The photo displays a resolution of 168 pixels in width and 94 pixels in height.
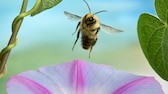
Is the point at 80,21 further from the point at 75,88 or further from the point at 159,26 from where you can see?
the point at 75,88

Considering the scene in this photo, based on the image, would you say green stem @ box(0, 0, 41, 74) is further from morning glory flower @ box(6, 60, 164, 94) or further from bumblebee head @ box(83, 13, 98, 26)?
bumblebee head @ box(83, 13, 98, 26)

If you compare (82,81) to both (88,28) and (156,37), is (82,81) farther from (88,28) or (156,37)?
(88,28)

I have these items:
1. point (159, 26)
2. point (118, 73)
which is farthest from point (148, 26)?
point (118, 73)

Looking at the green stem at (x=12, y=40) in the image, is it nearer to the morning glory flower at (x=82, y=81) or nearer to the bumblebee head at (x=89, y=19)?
the morning glory flower at (x=82, y=81)

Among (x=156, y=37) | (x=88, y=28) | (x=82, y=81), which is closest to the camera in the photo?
(x=82, y=81)

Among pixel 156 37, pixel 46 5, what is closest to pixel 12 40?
pixel 46 5

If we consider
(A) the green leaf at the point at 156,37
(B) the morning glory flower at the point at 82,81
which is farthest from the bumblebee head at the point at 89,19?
(B) the morning glory flower at the point at 82,81

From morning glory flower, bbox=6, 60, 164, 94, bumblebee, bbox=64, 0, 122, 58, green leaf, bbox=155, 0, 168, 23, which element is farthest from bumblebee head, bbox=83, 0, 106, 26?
morning glory flower, bbox=6, 60, 164, 94
